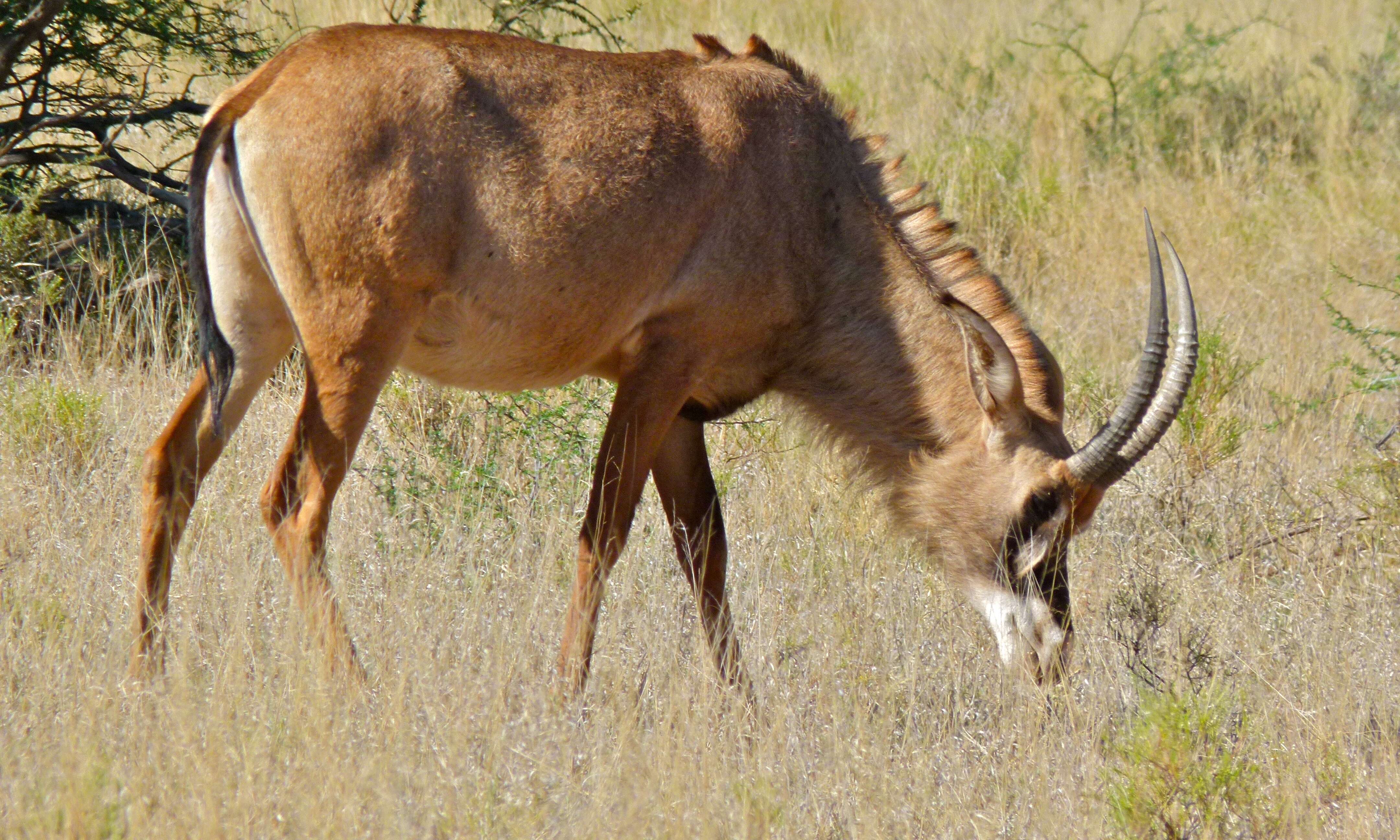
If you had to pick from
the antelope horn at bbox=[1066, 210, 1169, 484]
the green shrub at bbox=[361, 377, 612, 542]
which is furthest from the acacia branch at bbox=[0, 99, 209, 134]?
the antelope horn at bbox=[1066, 210, 1169, 484]

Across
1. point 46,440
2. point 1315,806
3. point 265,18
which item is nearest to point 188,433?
point 46,440

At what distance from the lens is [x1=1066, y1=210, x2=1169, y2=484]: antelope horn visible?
437cm

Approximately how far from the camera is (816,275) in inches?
186

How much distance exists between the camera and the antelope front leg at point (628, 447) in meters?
4.46

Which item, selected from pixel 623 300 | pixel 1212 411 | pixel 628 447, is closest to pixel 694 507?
pixel 628 447

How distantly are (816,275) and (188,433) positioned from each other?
2125mm

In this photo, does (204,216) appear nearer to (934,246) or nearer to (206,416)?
(206,416)

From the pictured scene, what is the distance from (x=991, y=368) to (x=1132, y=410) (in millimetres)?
461

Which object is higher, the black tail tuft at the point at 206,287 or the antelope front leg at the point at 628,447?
the black tail tuft at the point at 206,287

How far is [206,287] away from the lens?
4.27m

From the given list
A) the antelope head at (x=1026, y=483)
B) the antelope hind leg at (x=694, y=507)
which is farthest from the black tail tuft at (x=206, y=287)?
the antelope head at (x=1026, y=483)

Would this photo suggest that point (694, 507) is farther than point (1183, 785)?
Yes

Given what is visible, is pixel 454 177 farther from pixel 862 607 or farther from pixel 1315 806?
pixel 1315 806

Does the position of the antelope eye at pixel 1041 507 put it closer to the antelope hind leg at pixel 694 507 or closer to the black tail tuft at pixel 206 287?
the antelope hind leg at pixel 694 507
